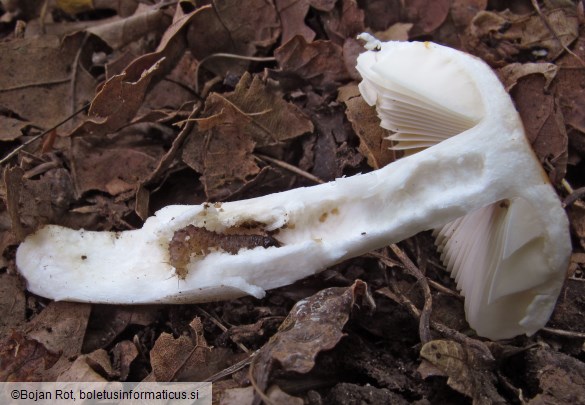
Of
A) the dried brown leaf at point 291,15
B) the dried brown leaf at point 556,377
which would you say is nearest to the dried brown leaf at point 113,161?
the dried brown leaf at point 291,15

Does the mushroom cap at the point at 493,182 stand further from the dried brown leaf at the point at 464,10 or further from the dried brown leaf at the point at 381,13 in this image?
the dried brown leaf at the point at 464,10

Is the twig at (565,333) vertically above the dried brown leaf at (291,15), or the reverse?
the dried brown leaf at (291,15)

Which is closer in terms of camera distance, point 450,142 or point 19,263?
point 450,142

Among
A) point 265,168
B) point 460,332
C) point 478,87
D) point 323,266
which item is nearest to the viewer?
point 478,87

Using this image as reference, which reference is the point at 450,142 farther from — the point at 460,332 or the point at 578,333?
the point at 578,333

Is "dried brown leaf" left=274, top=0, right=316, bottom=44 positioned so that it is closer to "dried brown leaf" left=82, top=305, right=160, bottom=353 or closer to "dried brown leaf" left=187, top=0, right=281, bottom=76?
"dried brown leaf" left=187, top=0, right=281, bottom=76

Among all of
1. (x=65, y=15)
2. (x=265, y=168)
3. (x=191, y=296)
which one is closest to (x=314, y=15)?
(x=265, y=168)

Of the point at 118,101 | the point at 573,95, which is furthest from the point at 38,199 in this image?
the point at 573,95

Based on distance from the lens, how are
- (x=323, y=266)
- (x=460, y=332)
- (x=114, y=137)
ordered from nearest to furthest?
(x=323, y=266), (x=460, y=332), (x=114, y=137)
